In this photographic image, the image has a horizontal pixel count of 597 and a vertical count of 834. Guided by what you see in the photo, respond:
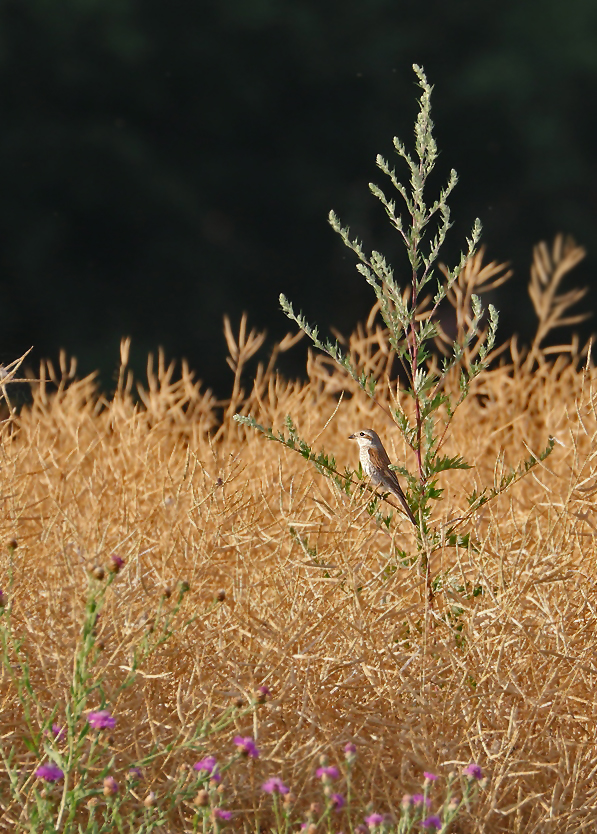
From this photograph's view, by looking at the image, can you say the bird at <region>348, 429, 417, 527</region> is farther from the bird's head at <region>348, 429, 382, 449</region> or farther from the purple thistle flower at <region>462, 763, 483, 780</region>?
the purple thistle flower at <region>462, 763, 483, 780</region>

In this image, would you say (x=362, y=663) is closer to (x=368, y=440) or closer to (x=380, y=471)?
(x=380, y=471)

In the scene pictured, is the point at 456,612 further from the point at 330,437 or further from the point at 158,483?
the point at 330,437

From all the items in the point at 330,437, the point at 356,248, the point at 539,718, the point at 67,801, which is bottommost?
the point at 330,437

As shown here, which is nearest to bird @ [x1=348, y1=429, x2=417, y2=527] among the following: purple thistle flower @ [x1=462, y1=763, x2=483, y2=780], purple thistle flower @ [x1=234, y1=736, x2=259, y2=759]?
purple thistle flower @ [x1=462, y1=763, x2=483, y2=780]

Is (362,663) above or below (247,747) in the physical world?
below

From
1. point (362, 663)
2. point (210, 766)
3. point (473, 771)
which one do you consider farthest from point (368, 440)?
point (210, 766)

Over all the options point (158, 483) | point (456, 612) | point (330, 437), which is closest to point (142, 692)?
point (456, 612)

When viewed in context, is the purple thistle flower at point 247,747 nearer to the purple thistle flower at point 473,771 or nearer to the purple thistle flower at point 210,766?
the purple thistle flower at point 210,766

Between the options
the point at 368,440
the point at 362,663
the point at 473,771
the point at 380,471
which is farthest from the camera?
the point at 368,440

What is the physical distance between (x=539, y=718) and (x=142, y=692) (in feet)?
2.37

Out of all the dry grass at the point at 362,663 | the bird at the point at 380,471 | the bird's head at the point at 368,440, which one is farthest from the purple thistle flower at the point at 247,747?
the bird's head at the point at 368,440

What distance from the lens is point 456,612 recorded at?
232 cm

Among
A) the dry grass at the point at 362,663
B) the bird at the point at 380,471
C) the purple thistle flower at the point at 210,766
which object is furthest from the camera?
the bird at the point at 380,471

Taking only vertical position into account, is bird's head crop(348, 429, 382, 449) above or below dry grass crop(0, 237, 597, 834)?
above
